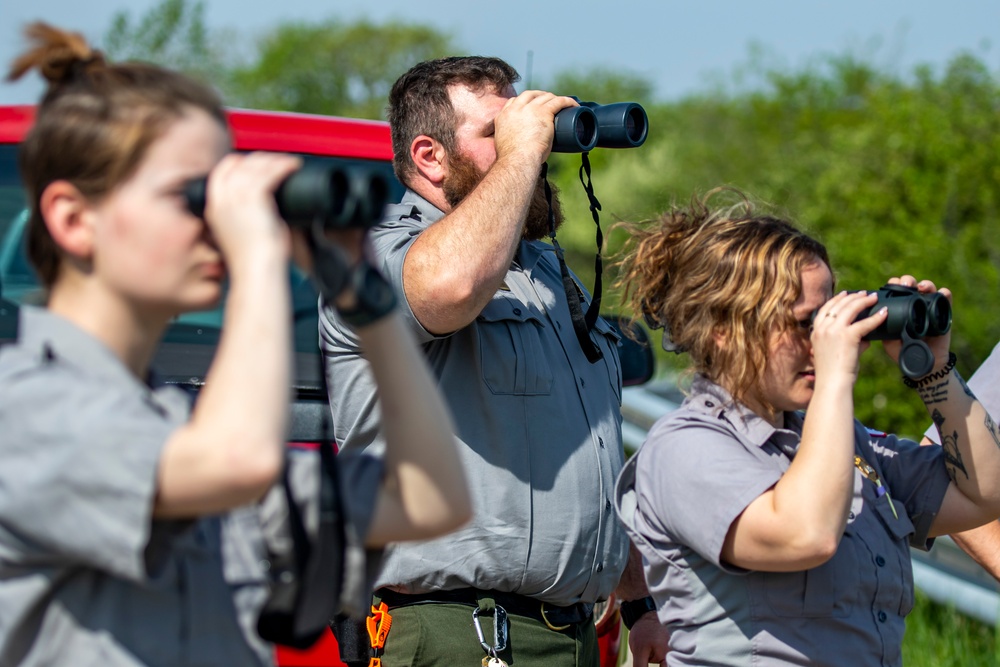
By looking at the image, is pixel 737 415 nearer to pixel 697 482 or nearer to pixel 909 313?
pixel 697 482

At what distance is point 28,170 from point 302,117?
2.09 meters

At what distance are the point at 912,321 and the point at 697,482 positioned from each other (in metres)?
0.54

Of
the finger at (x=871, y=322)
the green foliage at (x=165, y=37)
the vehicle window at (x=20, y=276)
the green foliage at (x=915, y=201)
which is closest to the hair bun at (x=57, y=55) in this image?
the finger at (x=871, y=322)

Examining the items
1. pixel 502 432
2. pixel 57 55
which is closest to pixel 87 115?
pixel 57 55

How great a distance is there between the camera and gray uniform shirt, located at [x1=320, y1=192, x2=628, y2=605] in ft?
8.67

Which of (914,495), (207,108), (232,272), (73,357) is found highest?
(207,108)

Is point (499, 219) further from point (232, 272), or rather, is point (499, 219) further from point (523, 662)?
point (232, 272)

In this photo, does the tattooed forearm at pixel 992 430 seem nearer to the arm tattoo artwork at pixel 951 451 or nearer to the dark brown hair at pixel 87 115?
the arm tattoo artwork at pixel 951 451

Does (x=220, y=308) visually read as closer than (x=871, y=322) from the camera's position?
No

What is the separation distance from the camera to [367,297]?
152 cm

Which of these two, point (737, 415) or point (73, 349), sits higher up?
point (73, 349)

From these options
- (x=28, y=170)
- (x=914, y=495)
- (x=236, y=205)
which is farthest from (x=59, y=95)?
(x=914, y=495)

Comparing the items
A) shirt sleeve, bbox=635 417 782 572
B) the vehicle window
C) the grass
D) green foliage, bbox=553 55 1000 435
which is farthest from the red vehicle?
green foliage, bbox=553 55 1000 435

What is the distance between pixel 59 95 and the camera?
5.05 feet
